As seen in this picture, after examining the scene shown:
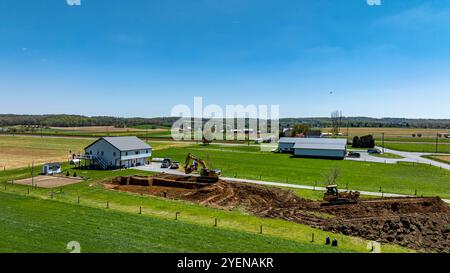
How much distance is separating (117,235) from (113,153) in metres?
35.2

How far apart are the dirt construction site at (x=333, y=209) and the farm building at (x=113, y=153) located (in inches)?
450

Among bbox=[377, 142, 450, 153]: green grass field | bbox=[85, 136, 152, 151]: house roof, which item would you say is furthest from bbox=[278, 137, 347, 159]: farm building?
bbox=[85, 136, 152, 151]: house roof

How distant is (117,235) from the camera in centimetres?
1942

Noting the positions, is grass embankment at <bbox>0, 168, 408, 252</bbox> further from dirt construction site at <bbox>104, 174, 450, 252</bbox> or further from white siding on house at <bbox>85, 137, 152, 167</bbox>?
white siding on house at <bbox>85, 137, 152, 167</bbox>

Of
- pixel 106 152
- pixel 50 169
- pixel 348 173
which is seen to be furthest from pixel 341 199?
pixel 50 169

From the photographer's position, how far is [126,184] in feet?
133

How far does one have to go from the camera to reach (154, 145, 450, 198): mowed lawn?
39719 millimetres

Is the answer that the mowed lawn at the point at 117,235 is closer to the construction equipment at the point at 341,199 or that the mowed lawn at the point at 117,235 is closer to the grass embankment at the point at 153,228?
the grass embankment at the point at 153,228

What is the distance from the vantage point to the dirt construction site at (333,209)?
72.0 feet
